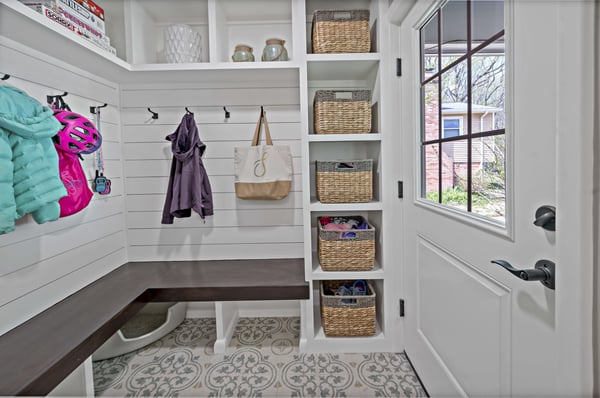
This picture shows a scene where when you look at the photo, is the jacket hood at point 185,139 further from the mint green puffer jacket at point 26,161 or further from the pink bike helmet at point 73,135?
the mint green puffer jacket at point 26,161

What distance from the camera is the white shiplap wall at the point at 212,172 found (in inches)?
85.5

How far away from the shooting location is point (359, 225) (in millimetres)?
1954

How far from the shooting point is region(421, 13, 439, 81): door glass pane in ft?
4.56

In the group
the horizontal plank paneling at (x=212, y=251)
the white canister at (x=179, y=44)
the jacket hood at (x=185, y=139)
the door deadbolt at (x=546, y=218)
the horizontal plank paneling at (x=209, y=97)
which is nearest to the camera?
the door deadbolt at (x=546, y=218)

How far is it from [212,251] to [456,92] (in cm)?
185

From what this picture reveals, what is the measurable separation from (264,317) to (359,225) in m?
1.06

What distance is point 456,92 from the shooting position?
1.24 meters

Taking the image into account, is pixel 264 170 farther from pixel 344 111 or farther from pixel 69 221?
pixel 69 221

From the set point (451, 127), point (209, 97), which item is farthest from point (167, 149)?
point (451, 127)

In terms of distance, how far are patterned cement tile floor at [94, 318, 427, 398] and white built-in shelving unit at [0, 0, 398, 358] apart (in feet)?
0.35

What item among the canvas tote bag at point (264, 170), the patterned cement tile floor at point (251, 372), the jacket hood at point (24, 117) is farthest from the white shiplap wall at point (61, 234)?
the canvas tote bag at point (264, 170)

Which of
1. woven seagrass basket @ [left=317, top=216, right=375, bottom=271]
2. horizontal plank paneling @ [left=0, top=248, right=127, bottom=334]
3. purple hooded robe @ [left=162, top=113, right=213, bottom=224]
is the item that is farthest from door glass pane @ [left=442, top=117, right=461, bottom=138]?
horizontal plank paneling @ [left=0, top=248, right=127, bottom=334]

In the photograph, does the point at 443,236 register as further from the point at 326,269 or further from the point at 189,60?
the point at 189,60

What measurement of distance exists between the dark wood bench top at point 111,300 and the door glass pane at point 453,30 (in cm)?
135
